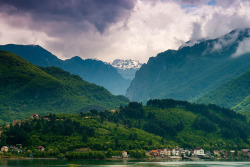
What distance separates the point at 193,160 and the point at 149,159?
87.4 feet

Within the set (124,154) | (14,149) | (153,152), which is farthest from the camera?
(153,152)

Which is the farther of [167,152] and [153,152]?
[167,152]

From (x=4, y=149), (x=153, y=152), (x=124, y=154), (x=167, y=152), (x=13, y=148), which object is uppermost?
(x=13, y=148)

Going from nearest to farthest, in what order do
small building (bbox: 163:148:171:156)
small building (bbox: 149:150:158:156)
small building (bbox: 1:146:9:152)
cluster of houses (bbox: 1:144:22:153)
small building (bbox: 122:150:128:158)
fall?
small building (bbox: 1:146:9:152)
cluster of houses (bbox: 1:144:22:153)
small building (bbox: 122:150:128:158)
small building (bbox: 149:150:158:156)
small building (bbox: 163:148:171:156)

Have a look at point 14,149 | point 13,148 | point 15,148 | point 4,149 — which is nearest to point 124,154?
point 15,148

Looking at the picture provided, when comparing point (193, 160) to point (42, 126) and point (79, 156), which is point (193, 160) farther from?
point (42, 126)

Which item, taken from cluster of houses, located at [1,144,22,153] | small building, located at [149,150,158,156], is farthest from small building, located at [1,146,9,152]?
small building, located at [149,150,158,156]

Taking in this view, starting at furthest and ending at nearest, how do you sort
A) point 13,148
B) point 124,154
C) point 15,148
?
point 124,154 < point 15,148 < point 13,148

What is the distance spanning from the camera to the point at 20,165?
13150 centimetres

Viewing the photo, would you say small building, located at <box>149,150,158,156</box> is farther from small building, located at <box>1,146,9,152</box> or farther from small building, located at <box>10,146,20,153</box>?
small building, located at <box>1,146,9,152</box>

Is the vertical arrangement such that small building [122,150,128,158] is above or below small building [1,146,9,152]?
below

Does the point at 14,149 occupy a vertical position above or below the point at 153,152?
above

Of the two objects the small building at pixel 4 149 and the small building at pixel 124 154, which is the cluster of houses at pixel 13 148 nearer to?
the small building at pixel 4 149

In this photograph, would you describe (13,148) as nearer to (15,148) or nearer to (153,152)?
(15,148)
